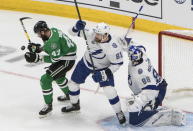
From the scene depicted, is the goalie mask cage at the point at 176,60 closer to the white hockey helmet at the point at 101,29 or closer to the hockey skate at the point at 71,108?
the white hockey helmet at the point at 101,29

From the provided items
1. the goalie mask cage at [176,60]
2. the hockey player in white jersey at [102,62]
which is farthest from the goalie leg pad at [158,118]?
the goalie mask cage at [176,60]

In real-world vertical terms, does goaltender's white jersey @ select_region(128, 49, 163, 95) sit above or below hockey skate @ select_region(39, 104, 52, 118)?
above

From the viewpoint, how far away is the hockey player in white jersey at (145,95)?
18.5 ft

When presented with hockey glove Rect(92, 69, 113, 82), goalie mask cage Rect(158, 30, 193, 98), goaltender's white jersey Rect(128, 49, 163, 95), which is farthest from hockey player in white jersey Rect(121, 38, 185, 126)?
goalie mask cage Rect(158, 30, 193, 98)

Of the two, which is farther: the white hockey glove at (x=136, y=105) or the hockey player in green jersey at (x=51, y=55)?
the hockey player in green jersey at (x=51, y=55)

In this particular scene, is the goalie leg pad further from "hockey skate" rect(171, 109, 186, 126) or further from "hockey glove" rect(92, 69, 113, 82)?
"hockey glove" rect(92, 69, 113, 82)

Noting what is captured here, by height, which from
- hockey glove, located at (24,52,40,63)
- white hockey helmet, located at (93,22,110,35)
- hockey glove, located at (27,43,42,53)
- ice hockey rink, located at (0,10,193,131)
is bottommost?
ice hockey rink, located at (0,10,193,131)

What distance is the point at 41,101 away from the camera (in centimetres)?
667

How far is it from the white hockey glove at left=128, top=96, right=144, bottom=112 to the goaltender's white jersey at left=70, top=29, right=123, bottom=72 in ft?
1.27

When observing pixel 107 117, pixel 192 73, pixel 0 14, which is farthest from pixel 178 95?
pixel 0 14

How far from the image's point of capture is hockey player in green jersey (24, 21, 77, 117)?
19.3 ft

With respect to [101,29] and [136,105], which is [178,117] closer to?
[136,105]

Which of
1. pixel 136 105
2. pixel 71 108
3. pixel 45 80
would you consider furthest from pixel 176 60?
pixel 45 80

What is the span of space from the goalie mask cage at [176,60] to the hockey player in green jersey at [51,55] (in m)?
1.00
